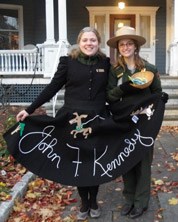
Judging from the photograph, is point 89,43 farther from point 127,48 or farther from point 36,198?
point 36,198

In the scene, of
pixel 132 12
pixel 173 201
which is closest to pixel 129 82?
pixel 173 201

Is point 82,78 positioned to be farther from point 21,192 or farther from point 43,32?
point 43,32

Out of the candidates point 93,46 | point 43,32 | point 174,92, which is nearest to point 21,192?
point 93,46

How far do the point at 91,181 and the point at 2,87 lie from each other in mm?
7408

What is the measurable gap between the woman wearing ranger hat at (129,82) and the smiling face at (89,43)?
0.21m

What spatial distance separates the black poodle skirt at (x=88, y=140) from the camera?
379 centimetres

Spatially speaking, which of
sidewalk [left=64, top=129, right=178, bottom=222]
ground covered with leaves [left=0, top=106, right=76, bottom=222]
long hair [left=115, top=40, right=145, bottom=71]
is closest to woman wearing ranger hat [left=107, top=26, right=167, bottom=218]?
long hair [left=115, top=40, right=145, bottom=71]

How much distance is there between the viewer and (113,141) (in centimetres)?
384

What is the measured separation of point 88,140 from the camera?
3807 millimetres

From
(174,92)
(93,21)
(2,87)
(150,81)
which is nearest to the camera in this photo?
(150,81)

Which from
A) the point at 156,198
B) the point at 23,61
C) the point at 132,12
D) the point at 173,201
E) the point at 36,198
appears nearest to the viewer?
the point at 173,201

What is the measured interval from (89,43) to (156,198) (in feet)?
6.55

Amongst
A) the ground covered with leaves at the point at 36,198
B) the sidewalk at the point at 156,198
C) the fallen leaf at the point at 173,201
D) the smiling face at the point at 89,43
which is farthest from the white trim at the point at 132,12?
the smiling face at the point at 89,43

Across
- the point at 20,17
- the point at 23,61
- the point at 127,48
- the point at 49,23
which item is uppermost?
the point at 20,17
